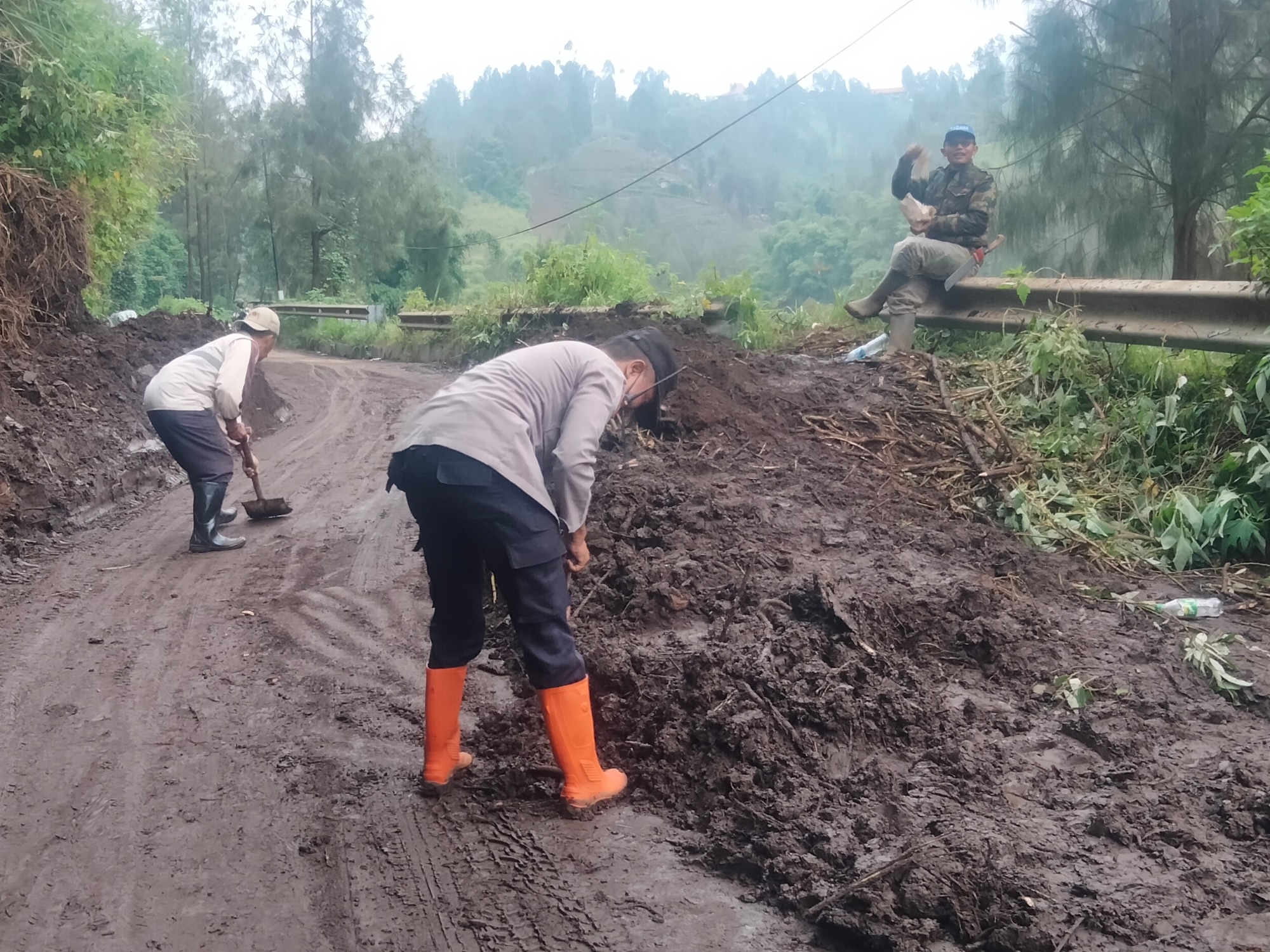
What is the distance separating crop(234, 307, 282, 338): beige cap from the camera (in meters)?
6.93

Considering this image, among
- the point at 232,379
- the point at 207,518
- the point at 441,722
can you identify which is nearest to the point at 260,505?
the point at 207,518

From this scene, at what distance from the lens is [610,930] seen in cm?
248

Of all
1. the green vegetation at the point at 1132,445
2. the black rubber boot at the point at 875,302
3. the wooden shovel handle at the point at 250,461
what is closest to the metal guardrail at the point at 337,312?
the wooden shovel handle at the point at 250,461

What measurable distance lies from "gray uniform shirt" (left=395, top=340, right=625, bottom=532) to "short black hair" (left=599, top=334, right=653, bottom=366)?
137mm

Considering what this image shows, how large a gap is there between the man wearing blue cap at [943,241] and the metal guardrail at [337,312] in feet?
68.4

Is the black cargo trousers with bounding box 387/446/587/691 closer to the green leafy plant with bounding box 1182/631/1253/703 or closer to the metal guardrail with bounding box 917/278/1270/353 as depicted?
the green leafy plant with bounding box 1182/631/1253/703

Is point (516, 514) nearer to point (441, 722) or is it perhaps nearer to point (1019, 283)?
point (441, 722)

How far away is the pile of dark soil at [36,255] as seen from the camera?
9039mm

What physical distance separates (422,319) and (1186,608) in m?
17.7

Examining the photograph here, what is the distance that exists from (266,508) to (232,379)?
110 cm

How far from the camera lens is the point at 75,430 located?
815 cm

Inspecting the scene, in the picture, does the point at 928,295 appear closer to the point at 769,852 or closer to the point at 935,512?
the point at 935,512

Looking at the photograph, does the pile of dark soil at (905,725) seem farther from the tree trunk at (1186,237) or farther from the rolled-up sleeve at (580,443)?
the tree trunk at (1186,237)

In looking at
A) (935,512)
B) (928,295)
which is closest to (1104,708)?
(935,512)
